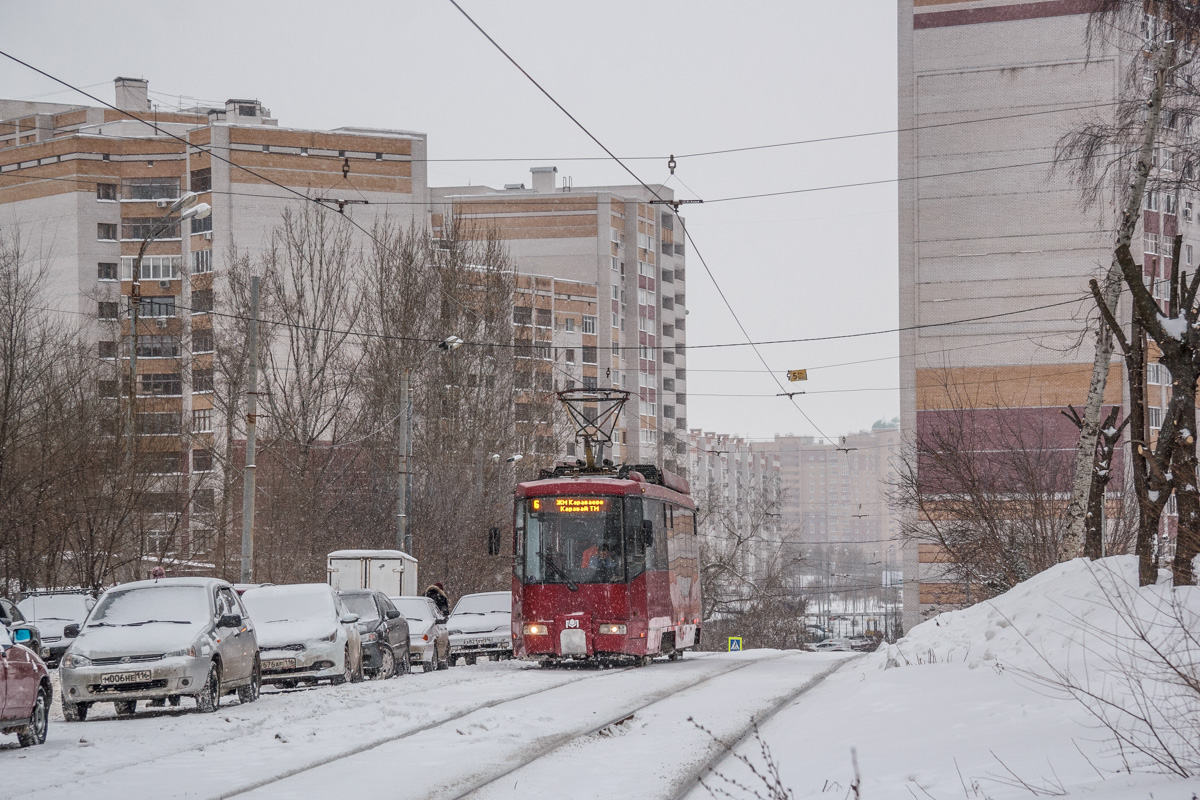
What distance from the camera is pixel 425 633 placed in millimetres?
28766

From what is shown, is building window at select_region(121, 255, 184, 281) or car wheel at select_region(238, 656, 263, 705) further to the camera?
building window at select_region(121, 255, 184, 281)

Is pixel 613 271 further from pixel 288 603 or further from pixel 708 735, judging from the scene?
pixel 708 735

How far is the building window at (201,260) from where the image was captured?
8850 centimetres

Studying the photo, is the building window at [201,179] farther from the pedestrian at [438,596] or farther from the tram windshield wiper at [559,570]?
the tram windshield wiper at [559,570]

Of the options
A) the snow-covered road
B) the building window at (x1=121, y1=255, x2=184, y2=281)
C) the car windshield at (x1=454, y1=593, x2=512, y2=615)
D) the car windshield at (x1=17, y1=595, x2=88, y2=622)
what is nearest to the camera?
the snow-covered road

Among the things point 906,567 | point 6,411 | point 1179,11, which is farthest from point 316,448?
point 1179,11

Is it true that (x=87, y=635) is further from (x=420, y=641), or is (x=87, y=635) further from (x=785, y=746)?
(x=420, y=641)

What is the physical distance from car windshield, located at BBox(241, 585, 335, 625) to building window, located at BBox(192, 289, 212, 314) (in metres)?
33.8

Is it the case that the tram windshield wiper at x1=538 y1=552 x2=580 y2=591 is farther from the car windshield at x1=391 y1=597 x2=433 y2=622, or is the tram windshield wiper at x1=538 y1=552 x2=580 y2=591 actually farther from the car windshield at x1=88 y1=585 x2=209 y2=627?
the car windshield at x1=88 y1=585 x2=209 y2=627

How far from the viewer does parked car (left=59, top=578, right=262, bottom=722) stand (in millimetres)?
16922

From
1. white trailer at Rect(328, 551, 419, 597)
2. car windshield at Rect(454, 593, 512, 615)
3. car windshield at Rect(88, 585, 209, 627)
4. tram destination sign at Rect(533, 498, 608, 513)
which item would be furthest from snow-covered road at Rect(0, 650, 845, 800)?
white trailer at Rect(328, 551, 419, 597)

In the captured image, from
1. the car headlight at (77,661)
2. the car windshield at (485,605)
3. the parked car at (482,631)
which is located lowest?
the parked car at (482,631)

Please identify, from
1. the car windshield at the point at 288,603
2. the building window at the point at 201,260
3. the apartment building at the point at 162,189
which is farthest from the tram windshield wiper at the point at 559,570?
the building window at the point at 201,260

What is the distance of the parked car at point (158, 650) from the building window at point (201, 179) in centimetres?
7239
